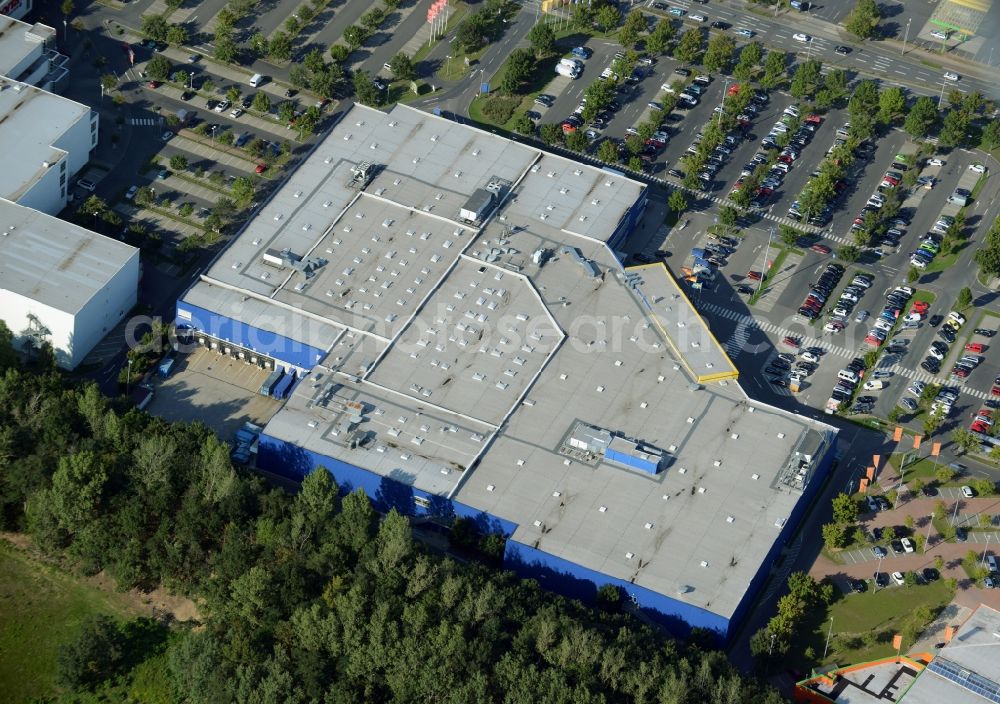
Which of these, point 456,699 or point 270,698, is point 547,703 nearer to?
point 456,699

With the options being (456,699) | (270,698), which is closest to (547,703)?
(456,699)
